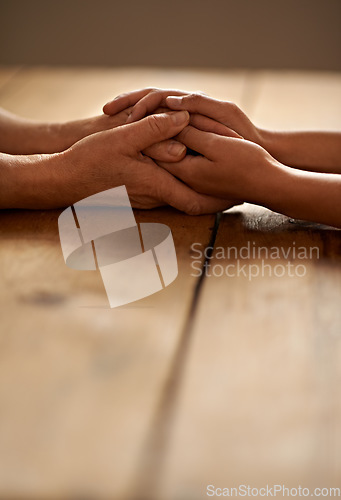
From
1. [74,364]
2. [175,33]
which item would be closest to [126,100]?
[74,364]

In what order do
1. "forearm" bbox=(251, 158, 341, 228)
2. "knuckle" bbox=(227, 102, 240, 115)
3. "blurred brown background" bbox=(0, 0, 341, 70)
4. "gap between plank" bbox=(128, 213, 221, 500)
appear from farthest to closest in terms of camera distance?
"blurred brown background" bbox=(0, 0, 341, 70) < "knuckle" bbox=(227, 102, 240, 115) < "forearm" bbox=(251, 158, 341, 228) < "gap between plank" bbox=(128, 213, 221, 500)

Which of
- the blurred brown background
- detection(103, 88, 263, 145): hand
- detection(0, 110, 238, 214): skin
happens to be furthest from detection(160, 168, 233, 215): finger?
the blurred brown background

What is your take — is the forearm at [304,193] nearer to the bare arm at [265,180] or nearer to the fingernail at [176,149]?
the bare arm at [265,180]

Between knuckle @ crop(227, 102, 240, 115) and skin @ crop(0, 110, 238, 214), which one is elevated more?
knuckle @ crop(227, 102, 240, 115)

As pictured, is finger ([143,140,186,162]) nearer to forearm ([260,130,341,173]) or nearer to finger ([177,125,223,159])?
finger ([177,125,223,159])

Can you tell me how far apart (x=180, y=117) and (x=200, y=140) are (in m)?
0.05

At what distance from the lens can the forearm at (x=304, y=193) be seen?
0.87 meters

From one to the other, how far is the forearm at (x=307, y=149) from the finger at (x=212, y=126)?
10 cm

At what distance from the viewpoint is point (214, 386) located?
591mm

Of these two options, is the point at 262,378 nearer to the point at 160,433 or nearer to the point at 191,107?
the point at 160,433

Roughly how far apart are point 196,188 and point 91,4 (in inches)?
79.8

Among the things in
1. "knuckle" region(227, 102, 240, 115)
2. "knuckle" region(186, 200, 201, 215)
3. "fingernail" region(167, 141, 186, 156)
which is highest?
"knuckle" region(227, 102, 240, 115)

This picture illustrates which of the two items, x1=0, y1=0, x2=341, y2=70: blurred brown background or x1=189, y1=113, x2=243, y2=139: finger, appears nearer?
x1=189, y1=113, x2=243, y2=139: finger

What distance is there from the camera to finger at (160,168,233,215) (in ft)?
3.11
